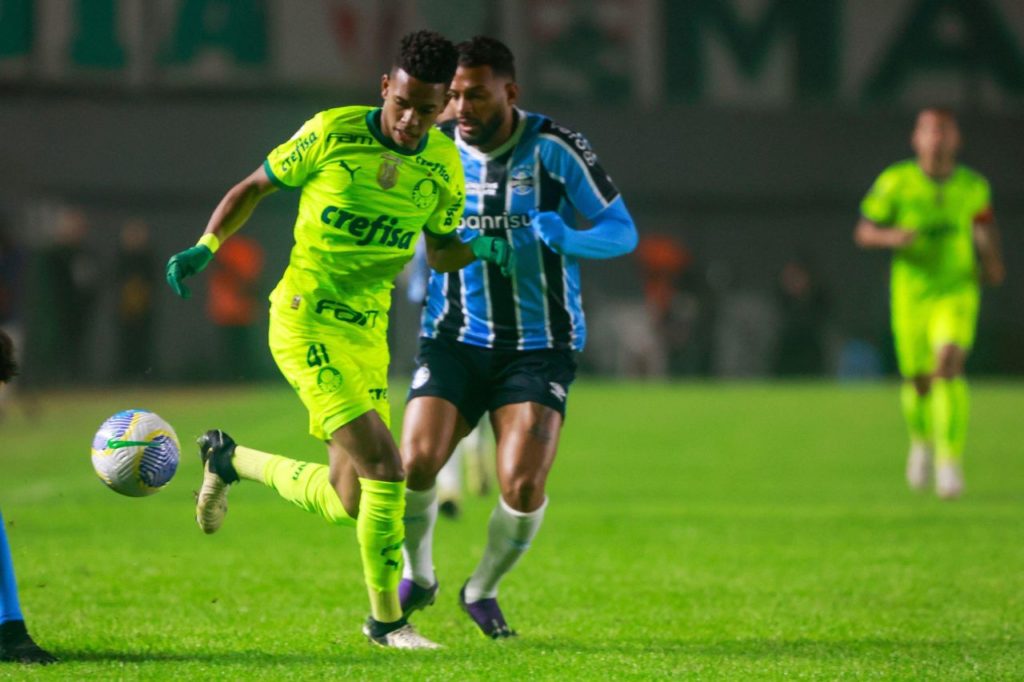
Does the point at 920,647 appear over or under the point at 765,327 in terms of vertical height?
over

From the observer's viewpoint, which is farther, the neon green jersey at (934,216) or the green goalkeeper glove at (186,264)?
the neon green jersey at (934,216)

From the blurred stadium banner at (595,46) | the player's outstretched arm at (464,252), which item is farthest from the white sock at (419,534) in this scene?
the blurred stadium banner at (595,46)

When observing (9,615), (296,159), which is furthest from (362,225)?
(9,615)

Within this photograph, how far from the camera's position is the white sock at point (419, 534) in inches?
259

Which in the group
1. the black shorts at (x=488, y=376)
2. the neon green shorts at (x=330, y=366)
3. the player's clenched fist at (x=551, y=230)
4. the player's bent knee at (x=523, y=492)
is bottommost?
the player's bent knee at (x=523, y=492)

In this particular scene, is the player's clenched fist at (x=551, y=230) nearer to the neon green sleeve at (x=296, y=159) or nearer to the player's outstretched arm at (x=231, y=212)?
the neon green sleeve at (x=296, y=159)

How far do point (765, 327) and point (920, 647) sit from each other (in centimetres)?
2404

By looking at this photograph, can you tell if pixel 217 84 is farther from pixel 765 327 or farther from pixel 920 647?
pixel 920 647

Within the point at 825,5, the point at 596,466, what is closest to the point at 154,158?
the point at 825,5

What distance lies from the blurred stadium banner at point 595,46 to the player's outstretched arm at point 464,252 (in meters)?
20.8

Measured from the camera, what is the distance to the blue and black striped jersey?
676cm

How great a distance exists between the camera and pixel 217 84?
29047mm

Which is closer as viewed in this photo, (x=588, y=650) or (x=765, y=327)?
(x=588, y=650)

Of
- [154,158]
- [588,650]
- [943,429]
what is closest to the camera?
[588,650]
